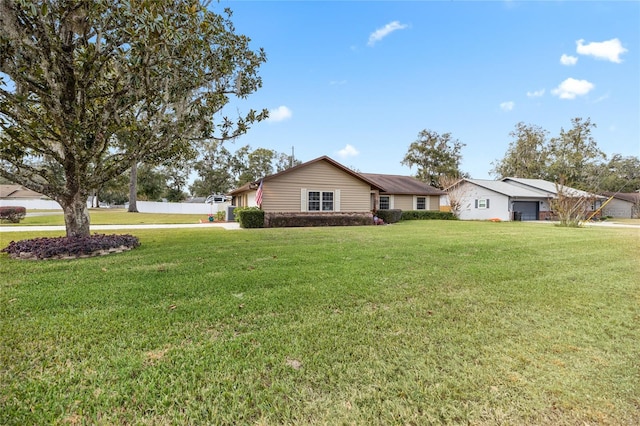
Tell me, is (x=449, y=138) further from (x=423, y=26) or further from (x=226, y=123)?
(x=226, y=123)

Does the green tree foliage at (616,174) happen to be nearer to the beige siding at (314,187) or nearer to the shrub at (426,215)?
the shrub at (426,215)

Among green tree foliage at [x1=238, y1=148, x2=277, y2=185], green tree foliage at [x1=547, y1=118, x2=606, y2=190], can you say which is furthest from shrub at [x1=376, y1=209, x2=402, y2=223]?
green tree foliage at [x1=547, y1=118, x2=606, y2=190]

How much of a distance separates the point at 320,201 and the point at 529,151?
4160 centimetres

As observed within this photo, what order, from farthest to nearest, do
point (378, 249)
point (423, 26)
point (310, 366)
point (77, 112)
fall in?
1. point (423, 26)
2. point (378, 249)
3. point (77, 112)
4. point (310, 366)

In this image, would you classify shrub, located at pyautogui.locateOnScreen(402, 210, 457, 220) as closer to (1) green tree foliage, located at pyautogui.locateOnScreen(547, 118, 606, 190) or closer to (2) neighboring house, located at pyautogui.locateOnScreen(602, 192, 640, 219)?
(2) neighboring house, located at pyautogui.locateOnScreen(602, 192, 640, 219)

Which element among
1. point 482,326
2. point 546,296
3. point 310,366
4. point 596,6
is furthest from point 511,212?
point 310,366

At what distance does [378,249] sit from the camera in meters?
7.93

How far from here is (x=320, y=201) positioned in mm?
17578

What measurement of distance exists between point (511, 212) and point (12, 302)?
29.4 metres

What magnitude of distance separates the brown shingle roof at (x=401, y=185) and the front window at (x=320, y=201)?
731 cm

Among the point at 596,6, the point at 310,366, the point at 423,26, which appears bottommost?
the point at 310,366

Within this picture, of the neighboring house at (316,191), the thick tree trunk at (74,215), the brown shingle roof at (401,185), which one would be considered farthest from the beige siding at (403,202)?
the thick tree trunk at (74,215)

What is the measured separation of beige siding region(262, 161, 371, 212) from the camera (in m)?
16.5

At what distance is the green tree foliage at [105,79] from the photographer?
591 centimetres
